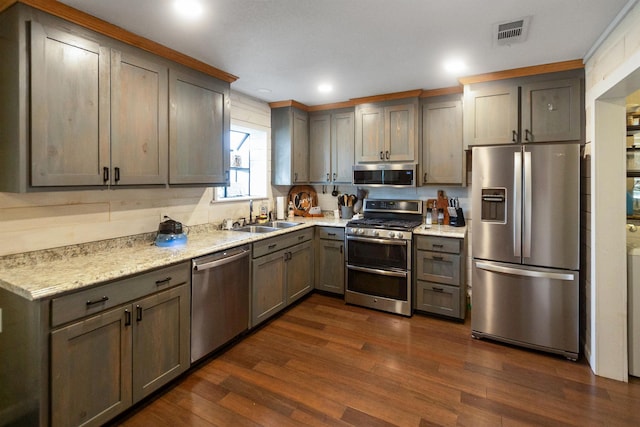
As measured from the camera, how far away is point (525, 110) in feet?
10.00

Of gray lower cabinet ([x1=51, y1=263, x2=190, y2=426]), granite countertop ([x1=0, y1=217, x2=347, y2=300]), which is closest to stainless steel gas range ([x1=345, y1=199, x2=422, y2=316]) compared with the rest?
granite countertop ([x1=0, y1=217, x2=347, y2=300])

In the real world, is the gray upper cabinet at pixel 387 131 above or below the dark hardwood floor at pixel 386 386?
above

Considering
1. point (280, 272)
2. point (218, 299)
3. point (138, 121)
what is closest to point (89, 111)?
point (138, 121)

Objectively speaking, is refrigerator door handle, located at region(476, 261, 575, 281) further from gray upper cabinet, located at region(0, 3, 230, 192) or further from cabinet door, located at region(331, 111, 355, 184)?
gray upper cabinet, located at region(0, 3, 230, 192)

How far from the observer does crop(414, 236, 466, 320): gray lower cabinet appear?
327cm

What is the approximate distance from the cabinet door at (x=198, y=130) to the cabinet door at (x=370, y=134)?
5.46 feet

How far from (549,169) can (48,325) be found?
349 cm

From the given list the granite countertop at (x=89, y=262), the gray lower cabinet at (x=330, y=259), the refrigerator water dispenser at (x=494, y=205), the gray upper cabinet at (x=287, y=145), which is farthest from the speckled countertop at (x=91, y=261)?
the refrigerator water dispenser at (x=494, y=205)

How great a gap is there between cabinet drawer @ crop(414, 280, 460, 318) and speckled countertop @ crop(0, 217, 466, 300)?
70.1 inches

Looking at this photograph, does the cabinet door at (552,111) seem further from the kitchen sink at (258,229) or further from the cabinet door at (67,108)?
the cabinet door at (67,108)

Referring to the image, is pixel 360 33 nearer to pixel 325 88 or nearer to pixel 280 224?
pixel 325 88

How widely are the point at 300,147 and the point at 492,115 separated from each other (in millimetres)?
2269

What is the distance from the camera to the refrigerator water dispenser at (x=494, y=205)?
2844 millimetres

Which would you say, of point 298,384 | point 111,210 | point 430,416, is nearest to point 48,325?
point 111,210
